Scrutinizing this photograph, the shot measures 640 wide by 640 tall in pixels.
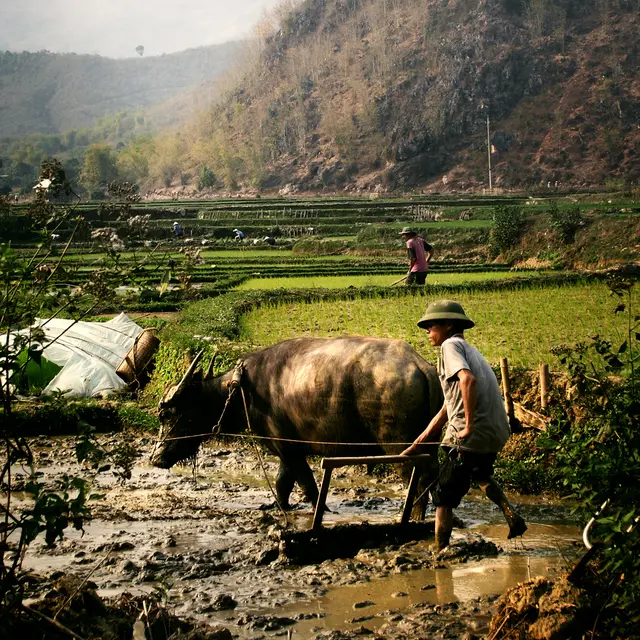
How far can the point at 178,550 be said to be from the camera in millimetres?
6902

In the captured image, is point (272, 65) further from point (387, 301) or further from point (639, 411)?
point (639, 411)

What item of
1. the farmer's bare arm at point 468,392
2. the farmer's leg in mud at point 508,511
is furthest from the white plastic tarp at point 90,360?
the farmer's bare arm at point 468,392

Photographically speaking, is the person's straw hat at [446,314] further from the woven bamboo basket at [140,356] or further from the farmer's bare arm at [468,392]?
the woven bamboo basket at [140,356]

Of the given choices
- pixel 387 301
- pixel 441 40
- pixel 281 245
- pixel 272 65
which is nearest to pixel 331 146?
pixel 441 40

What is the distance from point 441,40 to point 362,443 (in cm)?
12268

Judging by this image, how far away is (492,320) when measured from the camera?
15.3m

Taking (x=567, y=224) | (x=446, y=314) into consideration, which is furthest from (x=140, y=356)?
(x=567, y=224)

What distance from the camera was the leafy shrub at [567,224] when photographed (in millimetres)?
26969

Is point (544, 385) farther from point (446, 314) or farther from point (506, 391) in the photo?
point (446, 314)

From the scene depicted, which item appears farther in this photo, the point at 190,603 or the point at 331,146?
the point at 331,146

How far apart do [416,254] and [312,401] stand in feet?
36.4

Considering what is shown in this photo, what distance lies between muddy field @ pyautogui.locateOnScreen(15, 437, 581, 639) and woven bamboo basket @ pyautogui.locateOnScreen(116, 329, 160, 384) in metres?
4.14

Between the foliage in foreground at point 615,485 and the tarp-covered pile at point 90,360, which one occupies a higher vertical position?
the foliage in foreground at point 615,485

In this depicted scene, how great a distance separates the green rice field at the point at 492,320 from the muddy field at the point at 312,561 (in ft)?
12.5
